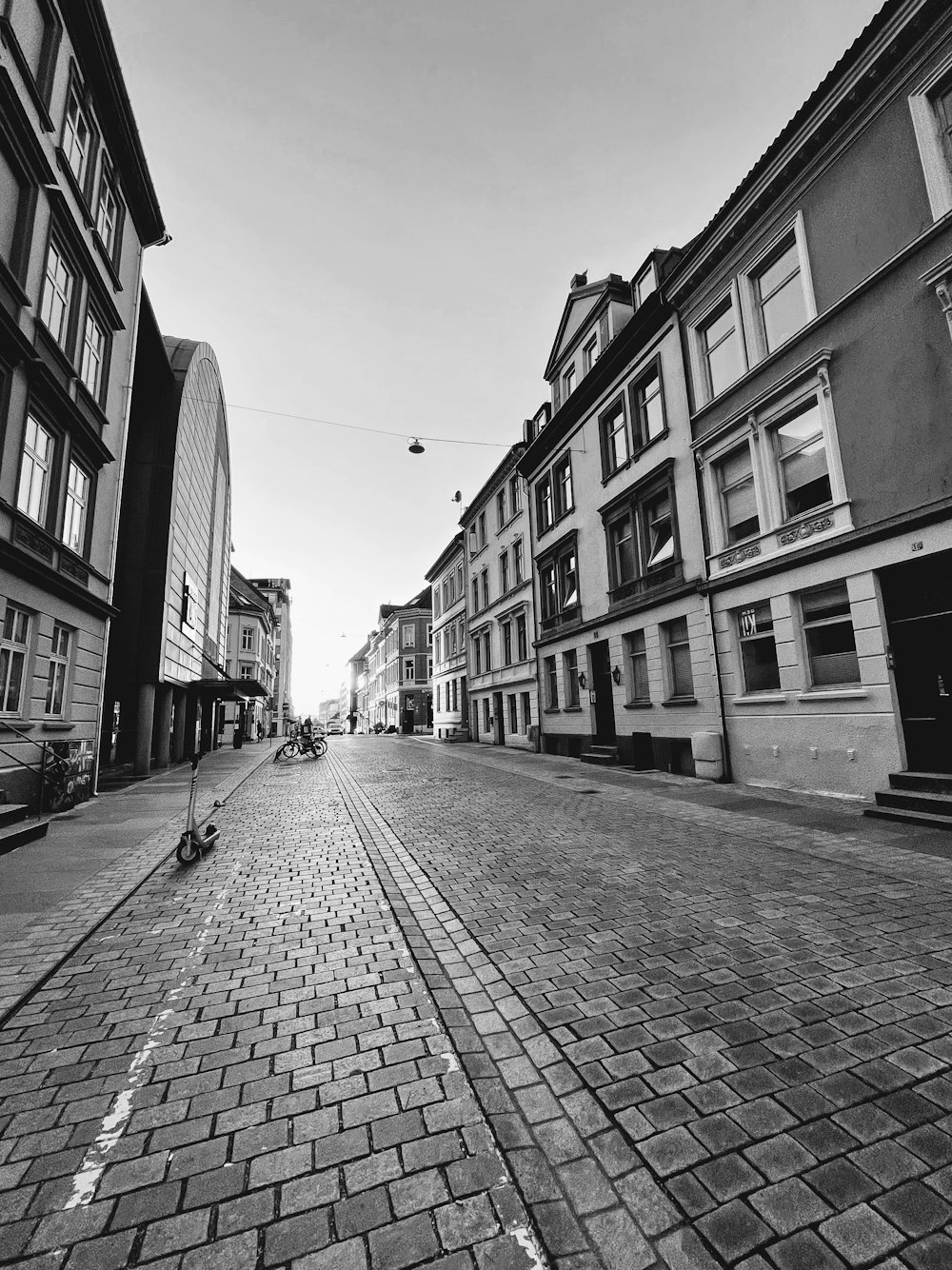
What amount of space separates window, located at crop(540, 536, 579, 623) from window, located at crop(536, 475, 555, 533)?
1768mm

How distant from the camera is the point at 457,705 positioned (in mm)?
37969

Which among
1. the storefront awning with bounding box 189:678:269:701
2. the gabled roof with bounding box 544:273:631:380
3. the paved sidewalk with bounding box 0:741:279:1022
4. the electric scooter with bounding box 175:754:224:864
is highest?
the gabled roof with bounding box 544:273:631:380

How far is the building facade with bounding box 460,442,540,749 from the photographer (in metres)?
26.5

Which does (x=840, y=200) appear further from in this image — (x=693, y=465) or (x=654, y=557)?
(x=654, y=557)

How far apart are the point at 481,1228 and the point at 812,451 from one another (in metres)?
12.8

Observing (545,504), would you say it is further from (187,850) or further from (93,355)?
(187,850)

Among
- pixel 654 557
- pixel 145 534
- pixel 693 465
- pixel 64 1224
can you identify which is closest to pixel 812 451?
pixel 693 465

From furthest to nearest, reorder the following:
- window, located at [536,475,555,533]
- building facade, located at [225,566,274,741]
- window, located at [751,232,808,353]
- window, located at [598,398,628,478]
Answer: building facade, located at [225,566,274,741] < window, located at [536,475,555,533] < window, located at [598,398,628,478] < window, located at [751,232,808,353]

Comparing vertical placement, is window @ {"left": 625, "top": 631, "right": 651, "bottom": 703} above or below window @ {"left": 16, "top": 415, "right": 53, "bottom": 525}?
below

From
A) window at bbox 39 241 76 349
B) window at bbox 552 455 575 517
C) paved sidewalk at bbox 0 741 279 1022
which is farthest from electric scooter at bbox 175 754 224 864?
window at bbox 552 455 575 517

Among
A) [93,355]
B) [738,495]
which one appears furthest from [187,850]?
[738,495]

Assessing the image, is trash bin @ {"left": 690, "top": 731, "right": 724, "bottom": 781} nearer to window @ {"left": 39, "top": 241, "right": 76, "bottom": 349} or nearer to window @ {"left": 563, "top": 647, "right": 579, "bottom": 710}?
window @ {"left": 563, "top": 647, "right": 579, "bottom": 710}

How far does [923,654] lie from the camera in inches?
364

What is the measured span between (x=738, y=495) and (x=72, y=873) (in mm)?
14089
